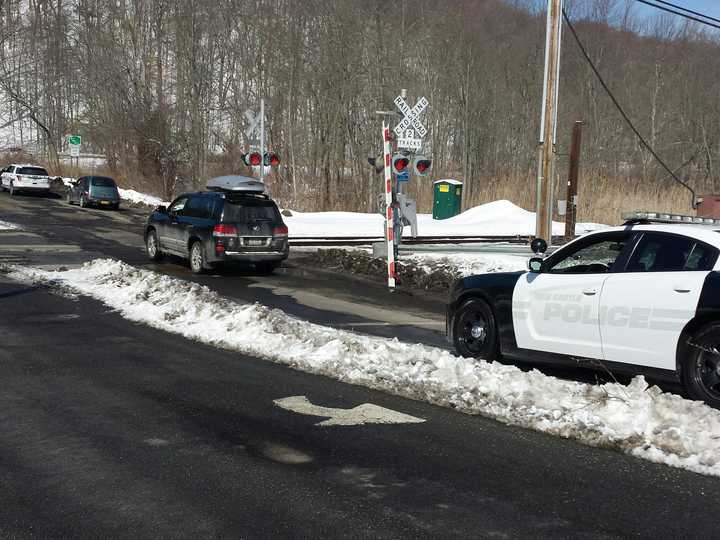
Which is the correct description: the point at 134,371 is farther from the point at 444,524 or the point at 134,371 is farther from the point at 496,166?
the point at 496,166

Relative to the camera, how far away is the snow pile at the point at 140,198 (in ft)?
145

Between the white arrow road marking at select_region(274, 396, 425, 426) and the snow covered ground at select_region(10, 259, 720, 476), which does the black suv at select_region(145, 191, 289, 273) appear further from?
the white arrow road marking at select_region(274, 396, 425, 426)

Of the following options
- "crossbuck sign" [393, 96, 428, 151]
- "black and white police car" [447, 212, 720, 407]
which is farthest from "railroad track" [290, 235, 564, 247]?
"black and white police car" [447, 212, 720, 407]

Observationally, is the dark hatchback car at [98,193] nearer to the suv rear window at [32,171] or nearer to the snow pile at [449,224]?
the suv rear window at [32,171]

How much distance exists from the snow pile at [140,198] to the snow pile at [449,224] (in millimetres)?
11202

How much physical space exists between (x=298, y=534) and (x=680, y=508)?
89.5 inches

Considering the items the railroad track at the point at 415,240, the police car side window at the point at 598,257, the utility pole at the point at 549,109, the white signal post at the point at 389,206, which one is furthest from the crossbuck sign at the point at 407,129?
the police car side window at the point at 598,257

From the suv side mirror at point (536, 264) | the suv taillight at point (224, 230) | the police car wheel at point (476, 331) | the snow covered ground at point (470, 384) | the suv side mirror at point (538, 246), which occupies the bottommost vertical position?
the snow covered ground at point (470, 384)

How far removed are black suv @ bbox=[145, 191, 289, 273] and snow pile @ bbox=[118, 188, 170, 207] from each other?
25302 mm

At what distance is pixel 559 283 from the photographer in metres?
8.02

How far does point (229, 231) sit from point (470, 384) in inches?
437

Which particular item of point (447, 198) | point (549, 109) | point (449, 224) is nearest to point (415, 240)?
point (549, 109)

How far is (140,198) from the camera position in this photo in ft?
151

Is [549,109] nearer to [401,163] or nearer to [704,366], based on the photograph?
[401,163]
